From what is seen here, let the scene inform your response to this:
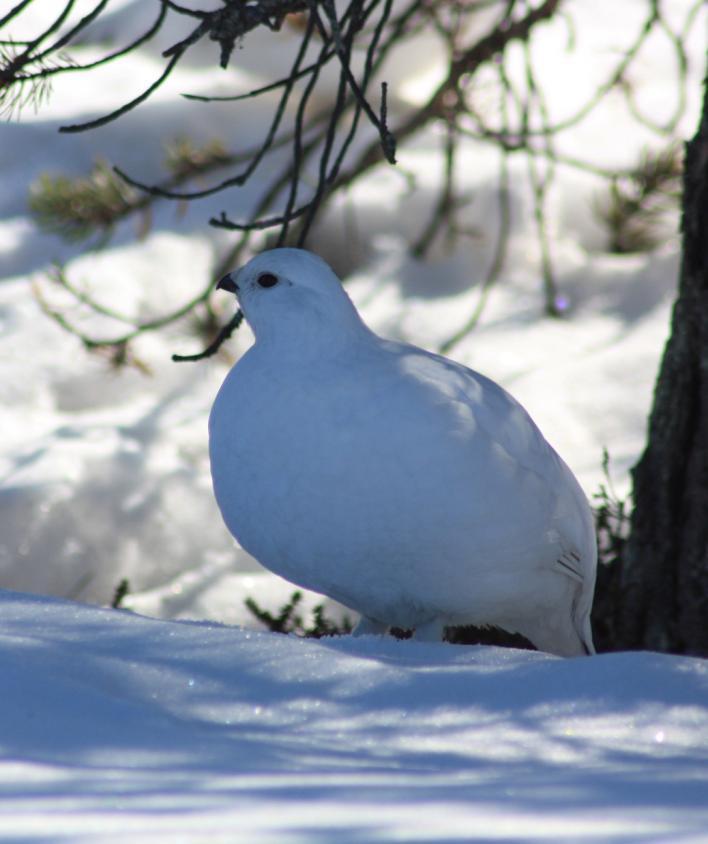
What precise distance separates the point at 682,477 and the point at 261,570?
1709mm

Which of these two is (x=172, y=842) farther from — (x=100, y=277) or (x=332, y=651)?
(x=100, y=277)

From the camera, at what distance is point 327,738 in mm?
1530

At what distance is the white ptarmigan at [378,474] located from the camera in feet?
6.66

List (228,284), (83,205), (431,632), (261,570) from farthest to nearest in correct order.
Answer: (261,570) → (83,205) → (228,284) → (431,632)

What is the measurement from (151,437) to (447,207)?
1246mm

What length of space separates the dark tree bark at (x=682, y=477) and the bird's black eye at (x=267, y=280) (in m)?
0.89

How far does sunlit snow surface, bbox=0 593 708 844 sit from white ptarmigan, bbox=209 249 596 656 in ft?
0.52

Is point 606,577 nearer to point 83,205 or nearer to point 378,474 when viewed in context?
point 378,474

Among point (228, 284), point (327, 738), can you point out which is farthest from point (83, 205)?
point (327, 738)

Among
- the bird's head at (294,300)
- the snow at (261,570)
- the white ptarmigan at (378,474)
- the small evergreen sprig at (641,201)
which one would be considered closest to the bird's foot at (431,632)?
the white ptarmigan at (378,474)

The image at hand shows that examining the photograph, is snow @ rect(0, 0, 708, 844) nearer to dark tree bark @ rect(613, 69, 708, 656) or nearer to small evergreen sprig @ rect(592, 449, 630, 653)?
small evergreen sprig @ rect(592, 449, 630, 653)

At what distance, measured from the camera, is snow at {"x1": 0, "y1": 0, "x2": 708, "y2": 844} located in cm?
121

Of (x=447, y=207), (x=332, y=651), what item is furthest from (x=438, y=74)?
(x=332, y=651)

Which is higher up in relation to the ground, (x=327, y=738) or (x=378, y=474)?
(x=378, y=474)
